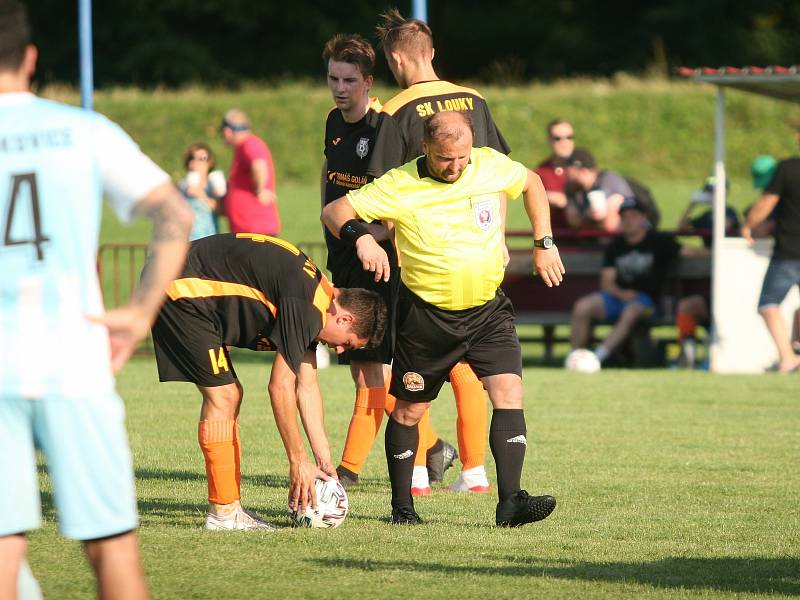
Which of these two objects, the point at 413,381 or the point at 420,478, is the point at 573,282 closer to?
the point at 420,478

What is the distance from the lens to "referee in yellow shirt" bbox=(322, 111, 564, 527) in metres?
6.29

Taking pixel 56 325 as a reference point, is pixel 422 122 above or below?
above

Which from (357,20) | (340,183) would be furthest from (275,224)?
(357,20)

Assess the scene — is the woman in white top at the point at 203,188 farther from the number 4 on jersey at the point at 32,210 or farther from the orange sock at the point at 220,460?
the number 4 on jersey at the point at 32,210

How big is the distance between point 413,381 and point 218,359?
89cm

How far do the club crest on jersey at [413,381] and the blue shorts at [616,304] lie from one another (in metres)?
7.68

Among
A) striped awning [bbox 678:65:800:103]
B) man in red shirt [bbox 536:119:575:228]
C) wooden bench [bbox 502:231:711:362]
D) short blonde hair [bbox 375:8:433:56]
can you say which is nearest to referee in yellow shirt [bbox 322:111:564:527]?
short blonde hair [bbox 375:8:433:56]

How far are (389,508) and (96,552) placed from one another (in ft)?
11.0

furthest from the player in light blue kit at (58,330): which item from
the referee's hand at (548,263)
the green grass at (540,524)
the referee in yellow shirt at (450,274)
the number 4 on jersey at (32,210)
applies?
the referee's hand at (548,263)

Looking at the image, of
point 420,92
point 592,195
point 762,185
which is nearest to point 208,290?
point 420,92

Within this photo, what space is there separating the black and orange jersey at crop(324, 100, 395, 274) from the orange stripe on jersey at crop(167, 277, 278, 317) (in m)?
1.33

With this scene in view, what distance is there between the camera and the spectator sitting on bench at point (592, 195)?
14.2 metres

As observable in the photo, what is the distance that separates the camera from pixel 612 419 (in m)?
10.2

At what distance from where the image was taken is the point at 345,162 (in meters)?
7.64
